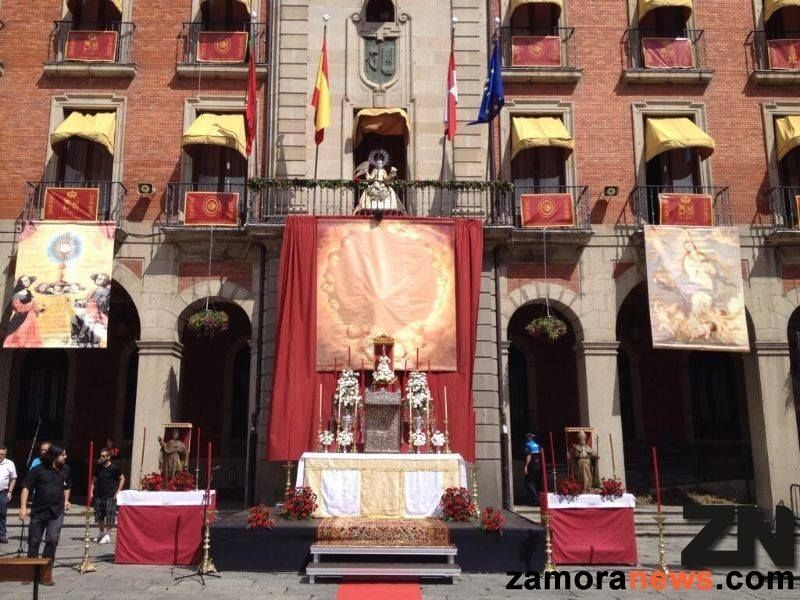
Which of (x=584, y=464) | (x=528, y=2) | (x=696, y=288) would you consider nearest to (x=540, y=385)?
(x=696, y=288)

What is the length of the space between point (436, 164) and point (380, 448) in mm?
6966

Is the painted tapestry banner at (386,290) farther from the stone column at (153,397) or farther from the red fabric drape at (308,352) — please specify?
Answer: the stone column at (153,397)

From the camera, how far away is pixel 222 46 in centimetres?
1762

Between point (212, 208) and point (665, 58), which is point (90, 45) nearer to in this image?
point (212, 208)

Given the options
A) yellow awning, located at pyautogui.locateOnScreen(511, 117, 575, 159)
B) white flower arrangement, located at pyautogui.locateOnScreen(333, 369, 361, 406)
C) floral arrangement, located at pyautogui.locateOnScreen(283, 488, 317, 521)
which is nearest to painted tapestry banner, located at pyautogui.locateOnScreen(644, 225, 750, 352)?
yellow awning, located at pyautogui.locateOnScreen(511, 117, 575, 159)

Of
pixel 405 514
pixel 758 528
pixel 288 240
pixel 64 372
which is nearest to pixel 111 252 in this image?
pixel 288 240

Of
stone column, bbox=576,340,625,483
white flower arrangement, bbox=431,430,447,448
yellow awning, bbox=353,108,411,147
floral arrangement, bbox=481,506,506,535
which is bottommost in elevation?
floral arrangement, bbox=481,506,506,535

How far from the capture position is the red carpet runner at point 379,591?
8633mm

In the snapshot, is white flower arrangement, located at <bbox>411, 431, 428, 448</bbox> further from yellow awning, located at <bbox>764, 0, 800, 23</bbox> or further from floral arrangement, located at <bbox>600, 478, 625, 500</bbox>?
yellow awning, located at <bbox>764, 0, 800, 23</bbox>

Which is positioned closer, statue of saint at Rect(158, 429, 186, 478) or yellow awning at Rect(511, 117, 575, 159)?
statue of saint at Rect(158, 429, 186, 478)

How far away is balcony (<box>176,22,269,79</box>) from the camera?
1745 cm

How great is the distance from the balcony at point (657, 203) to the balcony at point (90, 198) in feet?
39.2

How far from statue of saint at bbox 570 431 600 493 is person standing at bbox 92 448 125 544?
7.96 metres

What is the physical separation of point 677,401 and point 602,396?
5.19 metres
